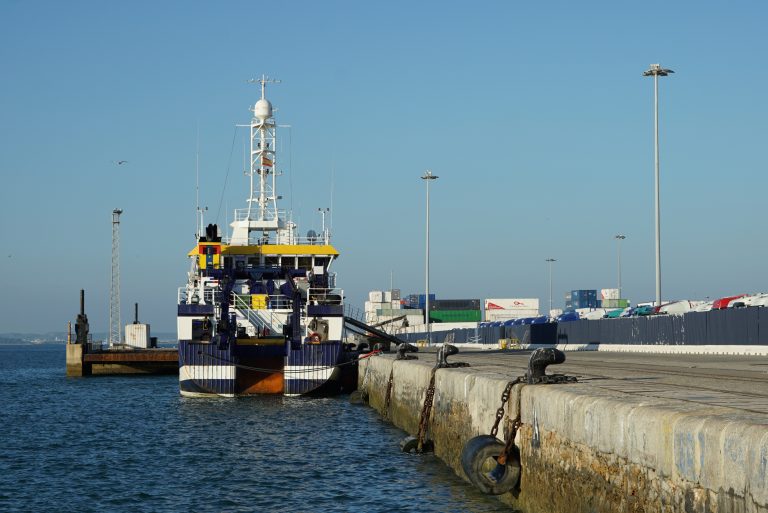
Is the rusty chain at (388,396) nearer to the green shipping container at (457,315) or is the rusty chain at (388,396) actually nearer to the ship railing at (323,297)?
the ship railing at (323,297)

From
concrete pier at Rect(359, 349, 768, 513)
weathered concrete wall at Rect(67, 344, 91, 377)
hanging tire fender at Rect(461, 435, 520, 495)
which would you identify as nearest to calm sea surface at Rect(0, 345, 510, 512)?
hanging tire fender at Rect(461, 435, 520, 495)

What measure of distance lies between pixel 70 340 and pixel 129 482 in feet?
157

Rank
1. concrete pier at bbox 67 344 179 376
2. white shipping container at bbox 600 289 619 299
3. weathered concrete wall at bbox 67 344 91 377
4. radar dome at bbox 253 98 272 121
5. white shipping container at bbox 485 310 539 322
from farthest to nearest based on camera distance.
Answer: white shipping container at bbox 600 289 619 299 → white shipping container at bbox 485 310 539 322 → weathered concrete wall at bbox 67 344 91 377 → concrete pier at bbox 67 344 179 376 → radar dome at bbox 253 98 272 121

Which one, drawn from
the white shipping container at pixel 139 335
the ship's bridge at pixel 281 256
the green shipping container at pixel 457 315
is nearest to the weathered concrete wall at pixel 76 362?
the white shipping container at pixel 139 335

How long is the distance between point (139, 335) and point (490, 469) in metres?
69.4

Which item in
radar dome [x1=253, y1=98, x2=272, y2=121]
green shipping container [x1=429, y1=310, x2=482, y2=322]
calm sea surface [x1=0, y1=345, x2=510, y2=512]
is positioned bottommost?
calm sea surface [x1=0, y1=345, x2=510, y2=512]

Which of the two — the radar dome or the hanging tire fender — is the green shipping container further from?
the hanging tire fender

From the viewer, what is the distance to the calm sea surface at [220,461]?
59.4 feet

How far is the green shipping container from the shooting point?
144m

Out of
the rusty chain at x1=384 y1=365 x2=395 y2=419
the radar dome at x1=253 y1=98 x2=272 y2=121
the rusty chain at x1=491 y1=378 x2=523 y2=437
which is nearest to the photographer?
the rusty chain at x1=491 y1=378 x2=523 y2=437

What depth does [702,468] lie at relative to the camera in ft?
27.9

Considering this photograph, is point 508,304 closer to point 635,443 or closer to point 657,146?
point 657,146

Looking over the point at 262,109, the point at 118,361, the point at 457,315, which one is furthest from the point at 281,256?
the point at 457,315

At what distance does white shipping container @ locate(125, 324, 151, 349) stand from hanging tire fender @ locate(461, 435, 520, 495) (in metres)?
68.7
